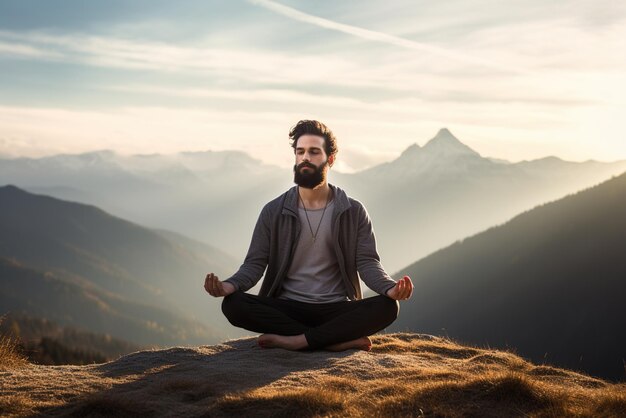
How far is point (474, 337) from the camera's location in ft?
350

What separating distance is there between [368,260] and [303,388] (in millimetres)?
3012

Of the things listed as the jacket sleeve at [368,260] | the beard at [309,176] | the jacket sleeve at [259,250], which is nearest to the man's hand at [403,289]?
the jacket sleeve at [368,260]

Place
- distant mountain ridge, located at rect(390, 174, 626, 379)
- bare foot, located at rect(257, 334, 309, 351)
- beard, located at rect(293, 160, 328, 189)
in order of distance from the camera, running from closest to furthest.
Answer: bare foot, located at rect(257, 334, 309, 351) < beard, located at rect(293, 160, 328, 189) < distant mountain ridge, located at rect(390, 174, 626, 379)

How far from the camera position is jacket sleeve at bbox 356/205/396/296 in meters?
→ 8.48

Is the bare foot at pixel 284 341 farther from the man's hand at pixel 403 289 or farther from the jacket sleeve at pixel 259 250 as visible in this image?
the man's hand at pixel 403 289

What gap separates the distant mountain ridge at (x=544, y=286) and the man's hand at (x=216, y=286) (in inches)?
3225

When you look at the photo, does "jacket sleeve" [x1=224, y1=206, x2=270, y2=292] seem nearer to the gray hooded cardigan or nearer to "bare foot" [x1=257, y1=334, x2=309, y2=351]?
the gray hooded cardigan

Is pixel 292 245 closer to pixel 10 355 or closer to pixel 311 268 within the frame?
pixel 311 268

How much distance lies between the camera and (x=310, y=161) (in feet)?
28.7

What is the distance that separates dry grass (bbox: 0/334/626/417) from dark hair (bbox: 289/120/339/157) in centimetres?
293

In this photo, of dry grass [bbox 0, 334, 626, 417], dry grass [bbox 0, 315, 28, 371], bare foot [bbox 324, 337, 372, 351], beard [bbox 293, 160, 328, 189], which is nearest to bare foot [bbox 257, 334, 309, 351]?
dry grass [bbox 0, 334, 626, 417]

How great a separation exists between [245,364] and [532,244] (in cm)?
11940

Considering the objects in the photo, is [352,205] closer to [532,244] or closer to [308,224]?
[308,224]

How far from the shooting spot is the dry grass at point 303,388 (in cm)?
546
